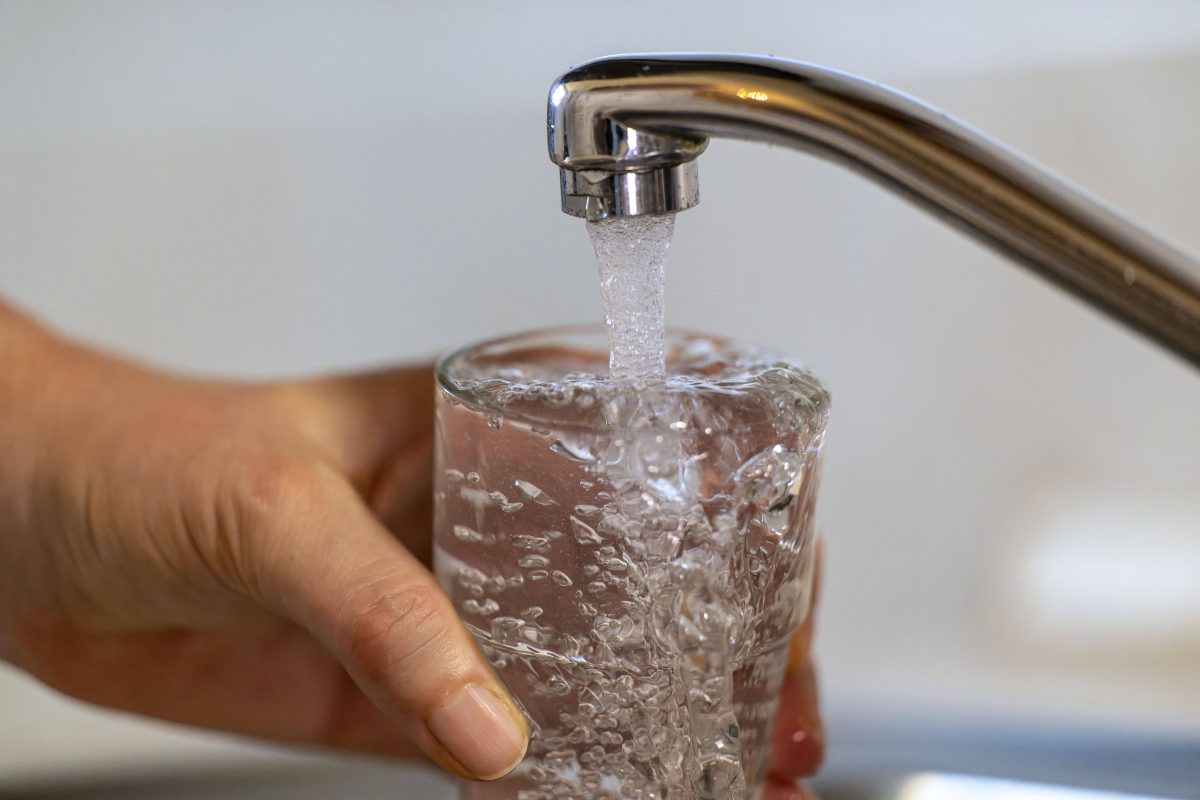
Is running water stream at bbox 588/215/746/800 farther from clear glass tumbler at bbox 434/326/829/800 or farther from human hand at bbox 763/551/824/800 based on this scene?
human hand at bbox 763/551/824/800

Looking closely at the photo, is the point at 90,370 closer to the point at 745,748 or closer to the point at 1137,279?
the point at 745,748

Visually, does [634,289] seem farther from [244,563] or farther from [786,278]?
[786,278]

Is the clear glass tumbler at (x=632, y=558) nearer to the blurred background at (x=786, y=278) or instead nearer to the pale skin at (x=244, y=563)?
the pale skin at (x=244, y=563)

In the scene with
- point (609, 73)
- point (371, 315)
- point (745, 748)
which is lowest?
point (745, 748)

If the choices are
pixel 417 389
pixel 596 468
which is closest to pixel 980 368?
pixel 417 389

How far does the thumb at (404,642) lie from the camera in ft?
1.34

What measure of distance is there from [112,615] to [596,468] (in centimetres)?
35

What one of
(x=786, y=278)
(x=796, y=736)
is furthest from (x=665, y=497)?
(x=786, y=278)

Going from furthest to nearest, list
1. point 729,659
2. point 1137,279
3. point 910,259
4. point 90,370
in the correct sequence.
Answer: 1. point 910,259
2. point 90,370
3. point 729,659
4. point 1137,279

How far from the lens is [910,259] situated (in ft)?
2.69

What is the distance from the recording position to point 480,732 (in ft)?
1.33

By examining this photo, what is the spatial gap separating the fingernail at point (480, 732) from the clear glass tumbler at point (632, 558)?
1 centimetres

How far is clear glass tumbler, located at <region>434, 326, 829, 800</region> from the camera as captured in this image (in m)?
0.39

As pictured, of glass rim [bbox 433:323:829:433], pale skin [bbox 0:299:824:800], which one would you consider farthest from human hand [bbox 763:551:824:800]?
glass rim [bbox 433:323:829:433]
